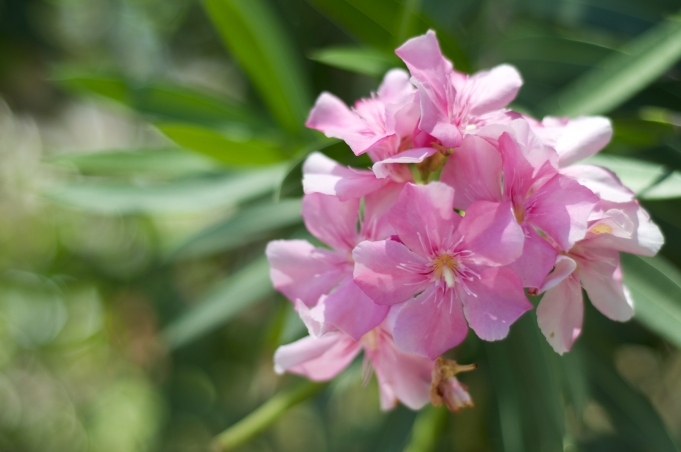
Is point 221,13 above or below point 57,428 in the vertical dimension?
above

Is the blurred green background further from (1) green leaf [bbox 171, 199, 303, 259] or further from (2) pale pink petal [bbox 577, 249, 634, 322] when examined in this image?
(2) pale pink petal [bbox 577, 249, 634, 322]

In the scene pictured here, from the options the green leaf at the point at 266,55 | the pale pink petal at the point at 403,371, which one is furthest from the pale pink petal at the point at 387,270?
the green leaf at the point at 266,55

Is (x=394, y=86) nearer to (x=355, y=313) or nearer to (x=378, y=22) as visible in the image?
(x=355, y=313)

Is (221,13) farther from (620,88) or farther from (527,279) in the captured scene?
(527,279)

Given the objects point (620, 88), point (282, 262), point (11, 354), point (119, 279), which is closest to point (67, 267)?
point (119, 279)

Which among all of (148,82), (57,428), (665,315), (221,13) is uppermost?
(221,13)

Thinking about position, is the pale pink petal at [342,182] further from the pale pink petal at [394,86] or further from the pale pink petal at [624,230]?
the pale pink petal at [624,230]

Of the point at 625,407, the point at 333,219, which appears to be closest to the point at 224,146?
the point at 333,219
